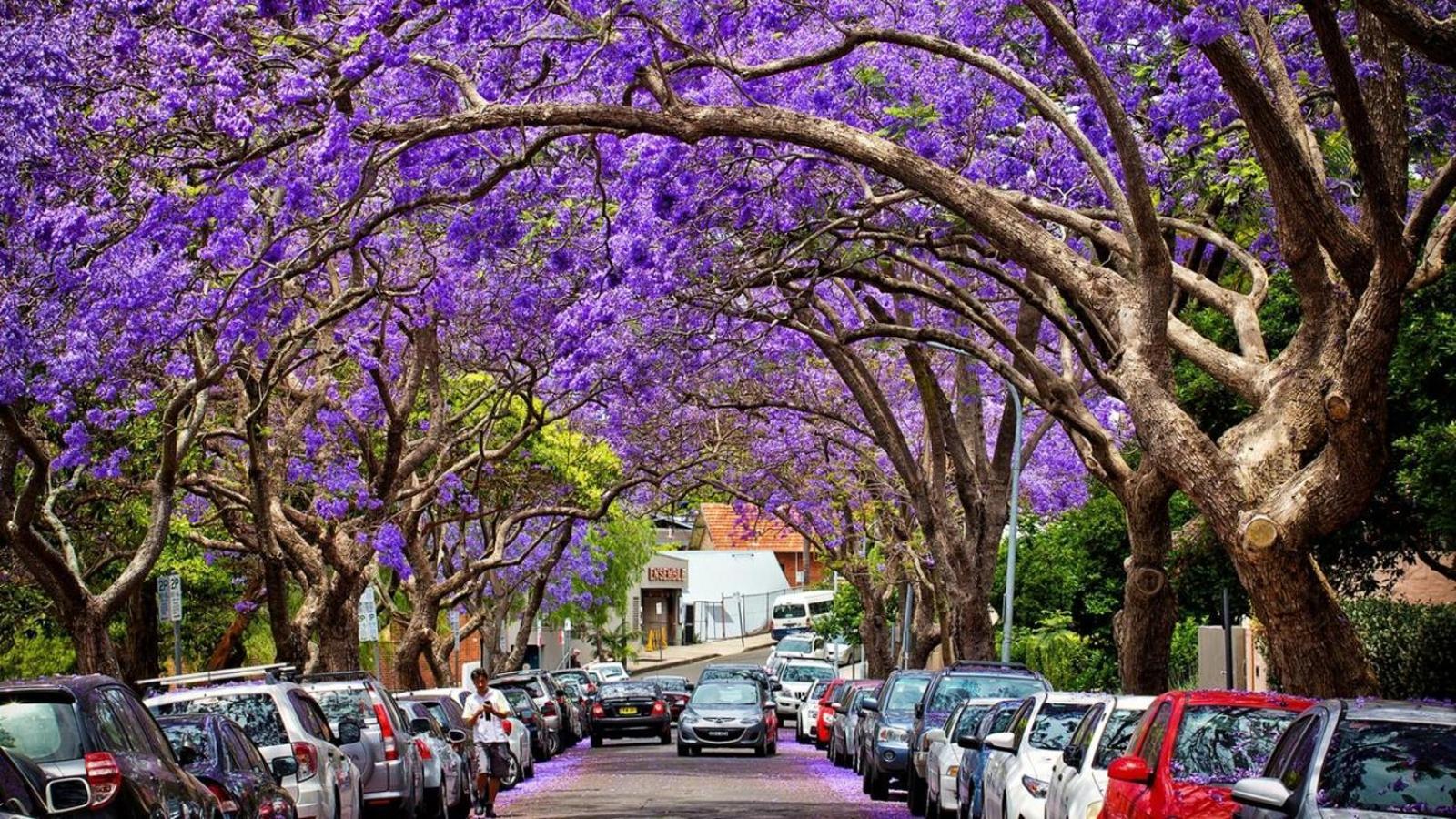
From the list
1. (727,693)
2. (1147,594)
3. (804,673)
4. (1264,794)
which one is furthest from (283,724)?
(804,673)

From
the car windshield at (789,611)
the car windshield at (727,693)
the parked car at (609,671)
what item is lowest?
the car windshield at (727,693)

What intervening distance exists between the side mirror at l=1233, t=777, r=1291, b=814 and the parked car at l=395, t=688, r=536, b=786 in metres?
14.5

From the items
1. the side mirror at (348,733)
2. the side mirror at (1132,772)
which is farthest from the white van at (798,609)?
the side mirror at (1132,772)

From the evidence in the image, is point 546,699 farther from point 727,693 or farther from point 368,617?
point 368,617

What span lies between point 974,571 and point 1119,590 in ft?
31.3

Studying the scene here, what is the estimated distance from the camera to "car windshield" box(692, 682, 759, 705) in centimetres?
3650

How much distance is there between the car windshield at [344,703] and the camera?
61.2ft

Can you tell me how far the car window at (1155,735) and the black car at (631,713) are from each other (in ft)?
101

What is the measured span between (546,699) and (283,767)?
24583mm

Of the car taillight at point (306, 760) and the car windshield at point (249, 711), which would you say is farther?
the car windshield at point (249, 711)

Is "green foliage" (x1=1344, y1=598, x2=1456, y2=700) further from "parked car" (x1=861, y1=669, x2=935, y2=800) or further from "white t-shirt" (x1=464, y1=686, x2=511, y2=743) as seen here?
"white t-shirt" (x1=464, y1=686, x2=511, y2=743)

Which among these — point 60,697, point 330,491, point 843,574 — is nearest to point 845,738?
point 330,491

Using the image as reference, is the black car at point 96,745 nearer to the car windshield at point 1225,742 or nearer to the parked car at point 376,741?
the car windshield at point 1225,742

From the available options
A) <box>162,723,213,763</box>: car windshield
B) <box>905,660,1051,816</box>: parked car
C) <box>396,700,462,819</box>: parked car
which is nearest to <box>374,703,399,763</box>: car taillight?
<box>396,700,462,819</box>: parked car
